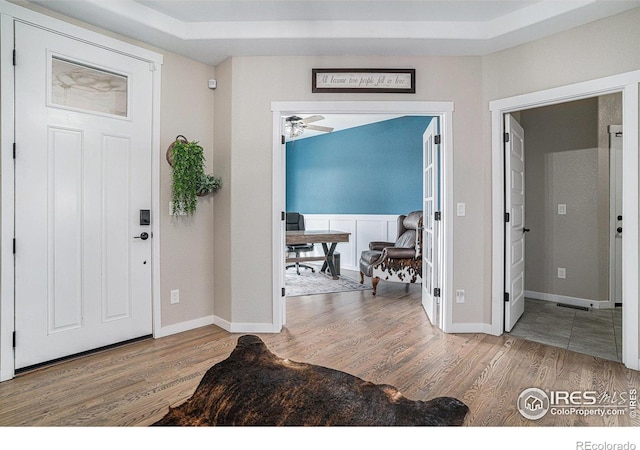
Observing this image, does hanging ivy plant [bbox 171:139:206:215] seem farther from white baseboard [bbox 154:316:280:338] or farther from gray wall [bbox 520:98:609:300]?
gray wall [bbox 520:98:609:300]

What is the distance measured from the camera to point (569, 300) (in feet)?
13.1

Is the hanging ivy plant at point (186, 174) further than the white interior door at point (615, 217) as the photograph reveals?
No

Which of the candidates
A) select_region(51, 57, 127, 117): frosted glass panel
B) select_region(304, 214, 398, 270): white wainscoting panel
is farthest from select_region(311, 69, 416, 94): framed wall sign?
select_region(304, 214, 398, 270): white wainscoting panel

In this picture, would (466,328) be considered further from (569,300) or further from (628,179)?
(569,300)

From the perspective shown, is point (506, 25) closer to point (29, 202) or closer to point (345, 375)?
point (345, 375)

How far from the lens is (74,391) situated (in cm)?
203

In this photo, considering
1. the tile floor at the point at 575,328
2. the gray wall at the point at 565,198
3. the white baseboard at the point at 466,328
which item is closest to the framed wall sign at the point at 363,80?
the white baseboard at the point at 466,328

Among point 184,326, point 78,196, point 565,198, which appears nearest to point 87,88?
point 78,196

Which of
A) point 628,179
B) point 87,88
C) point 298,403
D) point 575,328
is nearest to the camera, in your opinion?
point 298,403

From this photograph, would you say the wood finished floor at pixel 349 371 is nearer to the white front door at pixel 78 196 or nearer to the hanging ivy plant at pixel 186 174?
the white front door at pixel 78 196

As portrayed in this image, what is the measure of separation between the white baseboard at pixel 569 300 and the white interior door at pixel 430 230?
1589 mm

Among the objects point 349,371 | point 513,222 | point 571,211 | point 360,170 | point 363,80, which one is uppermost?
point 363,80

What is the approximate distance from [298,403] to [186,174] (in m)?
2.08

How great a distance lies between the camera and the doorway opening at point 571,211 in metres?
3.81
